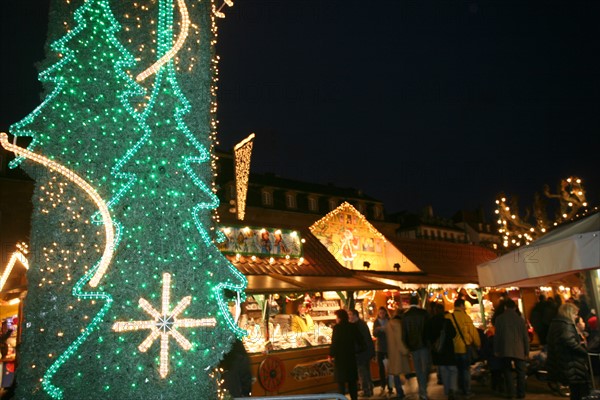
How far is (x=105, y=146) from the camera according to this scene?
3547 millimetres

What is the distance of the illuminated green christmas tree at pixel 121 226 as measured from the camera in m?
3.21

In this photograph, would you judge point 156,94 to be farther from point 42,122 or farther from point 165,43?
point 42,122

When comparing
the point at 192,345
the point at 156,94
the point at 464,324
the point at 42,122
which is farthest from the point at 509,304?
the point at 42,122

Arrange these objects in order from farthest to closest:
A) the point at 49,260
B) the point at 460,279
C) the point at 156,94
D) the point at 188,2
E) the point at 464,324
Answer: the point at 460,279, the point at 464,324, the point at 188,2, the point at 156,94, the point at 49,260

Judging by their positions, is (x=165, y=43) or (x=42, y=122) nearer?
(x=42, y=122)

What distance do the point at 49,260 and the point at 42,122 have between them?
1.10 m

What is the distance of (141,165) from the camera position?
141 inches

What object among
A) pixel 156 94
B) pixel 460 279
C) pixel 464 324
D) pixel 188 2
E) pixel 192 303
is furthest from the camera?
pixel 460 279

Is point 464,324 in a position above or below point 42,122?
below

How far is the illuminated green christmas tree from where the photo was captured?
10.5 ft

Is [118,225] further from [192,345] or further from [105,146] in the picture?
[192,345]

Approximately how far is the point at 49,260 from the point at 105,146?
0.96m

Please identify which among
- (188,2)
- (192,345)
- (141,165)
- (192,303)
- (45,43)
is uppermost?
(188,2)

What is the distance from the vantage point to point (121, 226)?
3.43 m
